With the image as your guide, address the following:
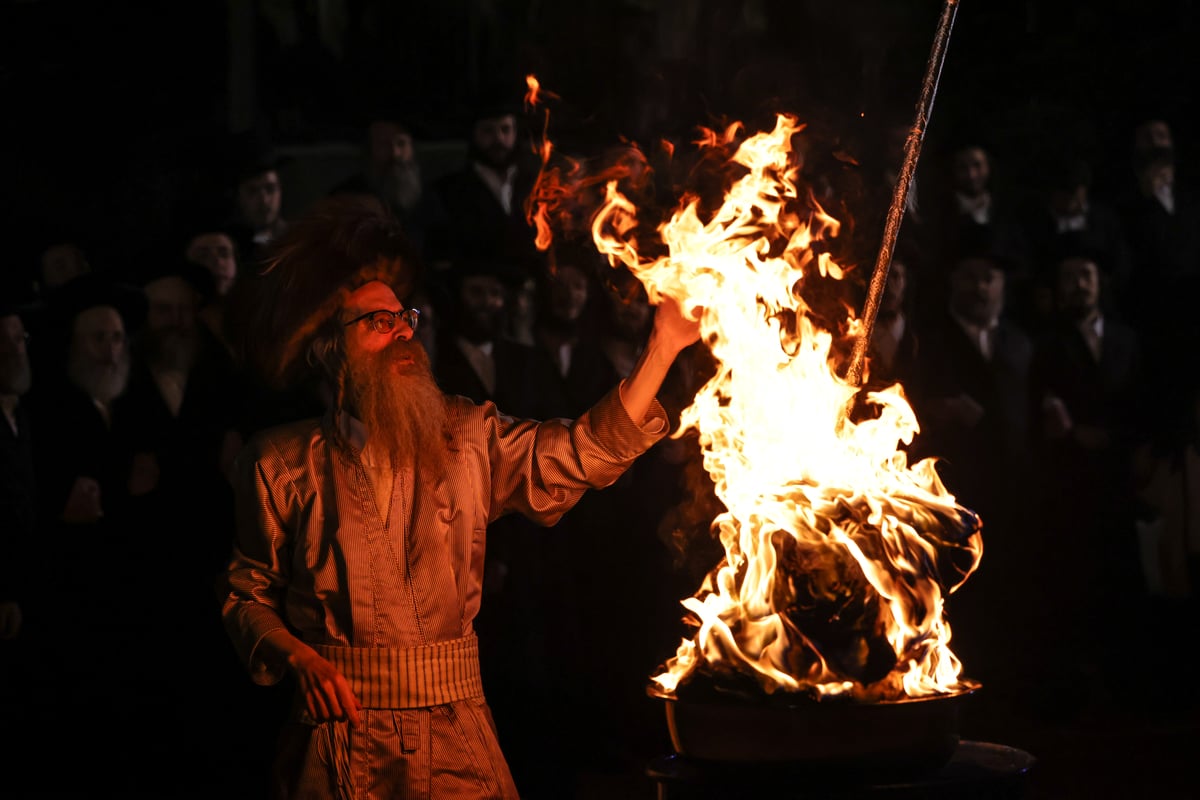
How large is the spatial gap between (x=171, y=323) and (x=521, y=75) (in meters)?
2.95

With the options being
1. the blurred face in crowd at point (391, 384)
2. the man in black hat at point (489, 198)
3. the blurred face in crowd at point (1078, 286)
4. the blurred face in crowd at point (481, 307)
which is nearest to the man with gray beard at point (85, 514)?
the blurred face in crowd at point (481, 307)

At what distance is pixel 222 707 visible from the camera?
5395mm

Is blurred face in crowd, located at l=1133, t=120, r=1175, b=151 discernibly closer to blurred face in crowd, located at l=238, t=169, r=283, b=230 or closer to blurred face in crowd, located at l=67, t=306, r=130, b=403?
blurred face in crowd, located at l=238, t=169, r=283, b=230

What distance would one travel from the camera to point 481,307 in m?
6.47

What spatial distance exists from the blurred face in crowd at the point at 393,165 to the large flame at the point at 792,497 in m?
3.41

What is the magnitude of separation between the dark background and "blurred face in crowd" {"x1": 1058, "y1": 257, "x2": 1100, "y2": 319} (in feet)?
2.84

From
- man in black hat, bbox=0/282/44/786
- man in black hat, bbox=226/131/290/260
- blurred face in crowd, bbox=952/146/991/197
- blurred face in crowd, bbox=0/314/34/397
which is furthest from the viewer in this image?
blurred face in crowd, bbox=952/146/991/197

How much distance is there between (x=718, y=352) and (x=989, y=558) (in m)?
3.63

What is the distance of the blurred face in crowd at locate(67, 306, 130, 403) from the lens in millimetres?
5727

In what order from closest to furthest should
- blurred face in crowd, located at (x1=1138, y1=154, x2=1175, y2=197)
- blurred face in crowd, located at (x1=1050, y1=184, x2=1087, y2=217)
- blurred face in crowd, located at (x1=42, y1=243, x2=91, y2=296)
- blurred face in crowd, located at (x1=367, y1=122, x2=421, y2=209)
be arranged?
blurred face in crowd, located at (x1=42, y1=243, x2=91, y2=296) < blurred face in crowd, located at (x1=367, y1=122, x2=421, y2=209) < blurred face in crowd, located at (x1=1050, y1=184, x2=1087, y2=217) < blurred face in crowd, located at (x1=1138, y1=154, x2=1175, y2=197)

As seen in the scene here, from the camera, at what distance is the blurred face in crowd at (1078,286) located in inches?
277

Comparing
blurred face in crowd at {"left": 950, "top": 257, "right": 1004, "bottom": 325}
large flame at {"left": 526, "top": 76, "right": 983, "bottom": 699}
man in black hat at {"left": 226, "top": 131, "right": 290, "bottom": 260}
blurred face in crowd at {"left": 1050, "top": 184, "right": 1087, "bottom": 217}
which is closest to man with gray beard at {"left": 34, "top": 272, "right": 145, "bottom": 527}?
man in black hat at {"left": 226, "top": 131, "right": 290, "bottom": 260}

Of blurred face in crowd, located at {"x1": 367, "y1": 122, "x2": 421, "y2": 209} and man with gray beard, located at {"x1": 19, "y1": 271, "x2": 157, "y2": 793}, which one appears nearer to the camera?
man with gray beard, located at {"x1": 19, "y1": 271, "x2": 157, "y2": 793}

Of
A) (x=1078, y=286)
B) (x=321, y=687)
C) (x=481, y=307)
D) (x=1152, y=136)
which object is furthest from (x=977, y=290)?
(x=321, y=687)
